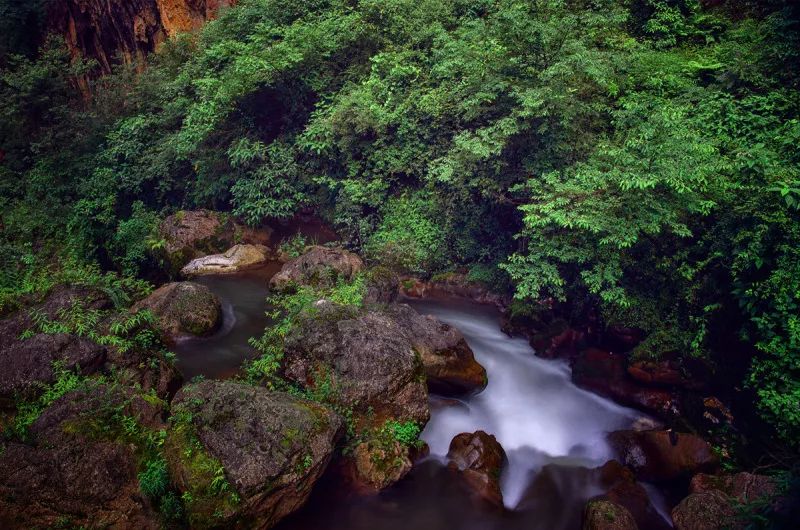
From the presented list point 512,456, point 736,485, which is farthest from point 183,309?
point 736,485

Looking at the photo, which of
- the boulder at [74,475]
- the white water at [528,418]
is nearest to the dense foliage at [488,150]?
the white water at [528,418]

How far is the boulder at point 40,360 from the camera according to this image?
7.50 m

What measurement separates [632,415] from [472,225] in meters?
6.50

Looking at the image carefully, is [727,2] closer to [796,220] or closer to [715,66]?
[715,66]

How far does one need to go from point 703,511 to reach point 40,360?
11157 millimetres

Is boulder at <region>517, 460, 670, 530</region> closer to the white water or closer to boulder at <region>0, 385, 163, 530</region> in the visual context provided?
the white water

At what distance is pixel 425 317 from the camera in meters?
11.0

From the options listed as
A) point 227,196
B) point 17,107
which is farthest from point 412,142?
point 17,107

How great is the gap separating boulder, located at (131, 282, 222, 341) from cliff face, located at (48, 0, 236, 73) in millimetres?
15462

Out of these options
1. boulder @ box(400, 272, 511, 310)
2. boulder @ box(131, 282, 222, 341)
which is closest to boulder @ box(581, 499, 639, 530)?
boulder @ box(400, 272, 511, 310)

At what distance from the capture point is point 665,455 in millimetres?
8812

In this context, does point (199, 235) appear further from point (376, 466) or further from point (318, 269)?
point (376, 466)

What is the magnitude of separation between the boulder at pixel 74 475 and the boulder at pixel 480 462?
5051mm

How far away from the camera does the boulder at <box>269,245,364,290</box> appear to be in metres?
13.7
